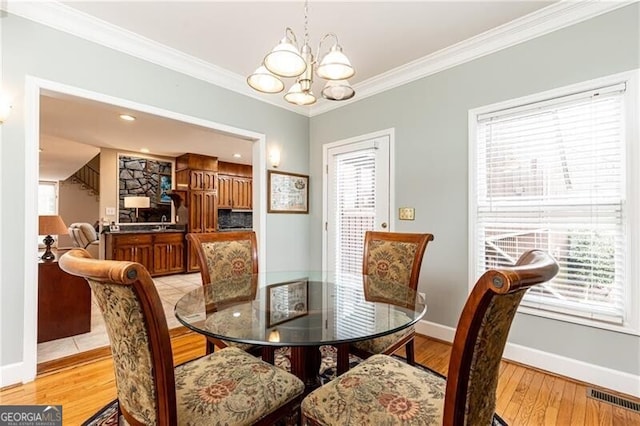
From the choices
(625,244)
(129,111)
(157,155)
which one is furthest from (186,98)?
(157,155)


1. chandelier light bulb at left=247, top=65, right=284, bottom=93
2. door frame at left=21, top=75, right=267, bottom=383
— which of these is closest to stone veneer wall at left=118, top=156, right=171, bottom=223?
door frame at left=21, top=75, right=267, bottom=383

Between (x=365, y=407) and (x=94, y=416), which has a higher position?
(x=365, y=407)

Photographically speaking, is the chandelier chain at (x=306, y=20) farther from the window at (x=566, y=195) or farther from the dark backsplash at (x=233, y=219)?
the dark backsplash at (x=233, y=219)

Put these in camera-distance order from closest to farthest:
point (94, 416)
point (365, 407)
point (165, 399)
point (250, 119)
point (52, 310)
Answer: point (165, 399), point (365, 407), point (94, 416), point (52, 310), point (250, 119)

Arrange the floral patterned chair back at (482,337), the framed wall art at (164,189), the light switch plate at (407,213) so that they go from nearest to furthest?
the floral patterned chair back at (482,337) → the light switch plate at (407,213) → the framed wall art at (164,189)

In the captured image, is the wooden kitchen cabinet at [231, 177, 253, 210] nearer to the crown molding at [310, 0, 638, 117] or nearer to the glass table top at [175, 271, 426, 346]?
the crown molding at [310, 0, 638, 117]

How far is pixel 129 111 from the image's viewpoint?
8.27 ft

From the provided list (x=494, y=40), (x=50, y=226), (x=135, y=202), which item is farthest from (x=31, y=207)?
(x=135, y=202)

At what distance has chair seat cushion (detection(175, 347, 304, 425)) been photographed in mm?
1033

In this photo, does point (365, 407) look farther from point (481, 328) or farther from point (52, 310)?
point (52, 310)

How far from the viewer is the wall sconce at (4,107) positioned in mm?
1897

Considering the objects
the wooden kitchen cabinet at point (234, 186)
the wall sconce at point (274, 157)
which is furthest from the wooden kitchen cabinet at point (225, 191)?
the wall sconce at point (274, 157)

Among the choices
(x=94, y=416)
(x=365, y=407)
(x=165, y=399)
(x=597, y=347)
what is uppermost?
(x=165, y=399)

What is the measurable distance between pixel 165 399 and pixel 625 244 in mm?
2615
